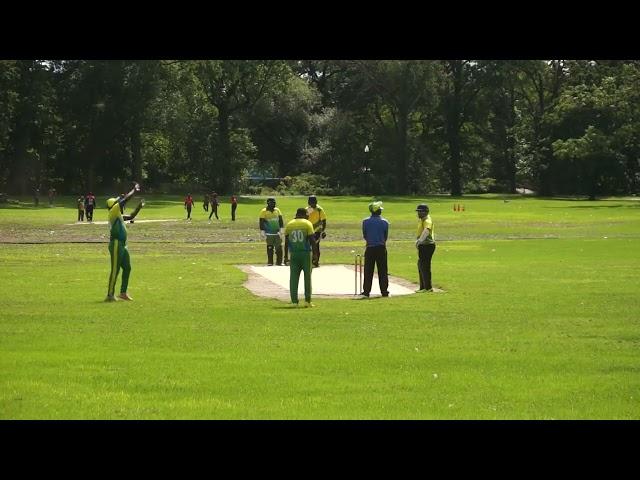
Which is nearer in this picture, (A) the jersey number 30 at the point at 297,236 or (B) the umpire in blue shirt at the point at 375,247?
(A) the jersey number 30 at the point at 297,236

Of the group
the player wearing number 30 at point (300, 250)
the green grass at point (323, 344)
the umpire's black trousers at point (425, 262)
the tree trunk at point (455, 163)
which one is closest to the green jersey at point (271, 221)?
the green grass at point (323, 344)

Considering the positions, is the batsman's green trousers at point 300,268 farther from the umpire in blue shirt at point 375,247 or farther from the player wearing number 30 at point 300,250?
the umpire in blue shirt at point 375,247

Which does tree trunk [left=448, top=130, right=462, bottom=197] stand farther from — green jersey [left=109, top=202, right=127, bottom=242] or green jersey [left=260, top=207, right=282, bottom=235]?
green jersey [left=109, top=202, right=127, bottom=242]

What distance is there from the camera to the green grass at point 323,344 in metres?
12.2

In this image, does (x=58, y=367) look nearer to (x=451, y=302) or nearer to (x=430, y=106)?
(x=451, y=302)

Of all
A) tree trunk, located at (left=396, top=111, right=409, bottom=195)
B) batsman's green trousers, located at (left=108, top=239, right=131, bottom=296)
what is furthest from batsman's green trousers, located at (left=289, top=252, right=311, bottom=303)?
tree trunk, located at (left=396, top=111, right=409, bottom=195)

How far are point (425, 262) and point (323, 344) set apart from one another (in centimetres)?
898

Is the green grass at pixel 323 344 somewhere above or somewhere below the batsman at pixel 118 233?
below

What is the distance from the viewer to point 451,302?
23.5m

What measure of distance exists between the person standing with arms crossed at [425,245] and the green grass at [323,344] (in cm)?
65

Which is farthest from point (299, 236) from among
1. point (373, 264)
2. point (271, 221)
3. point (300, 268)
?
point (271, 221)

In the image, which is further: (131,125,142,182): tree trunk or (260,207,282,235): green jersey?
(131,125,142,182): tree trunk

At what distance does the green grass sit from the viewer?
12.2 m
